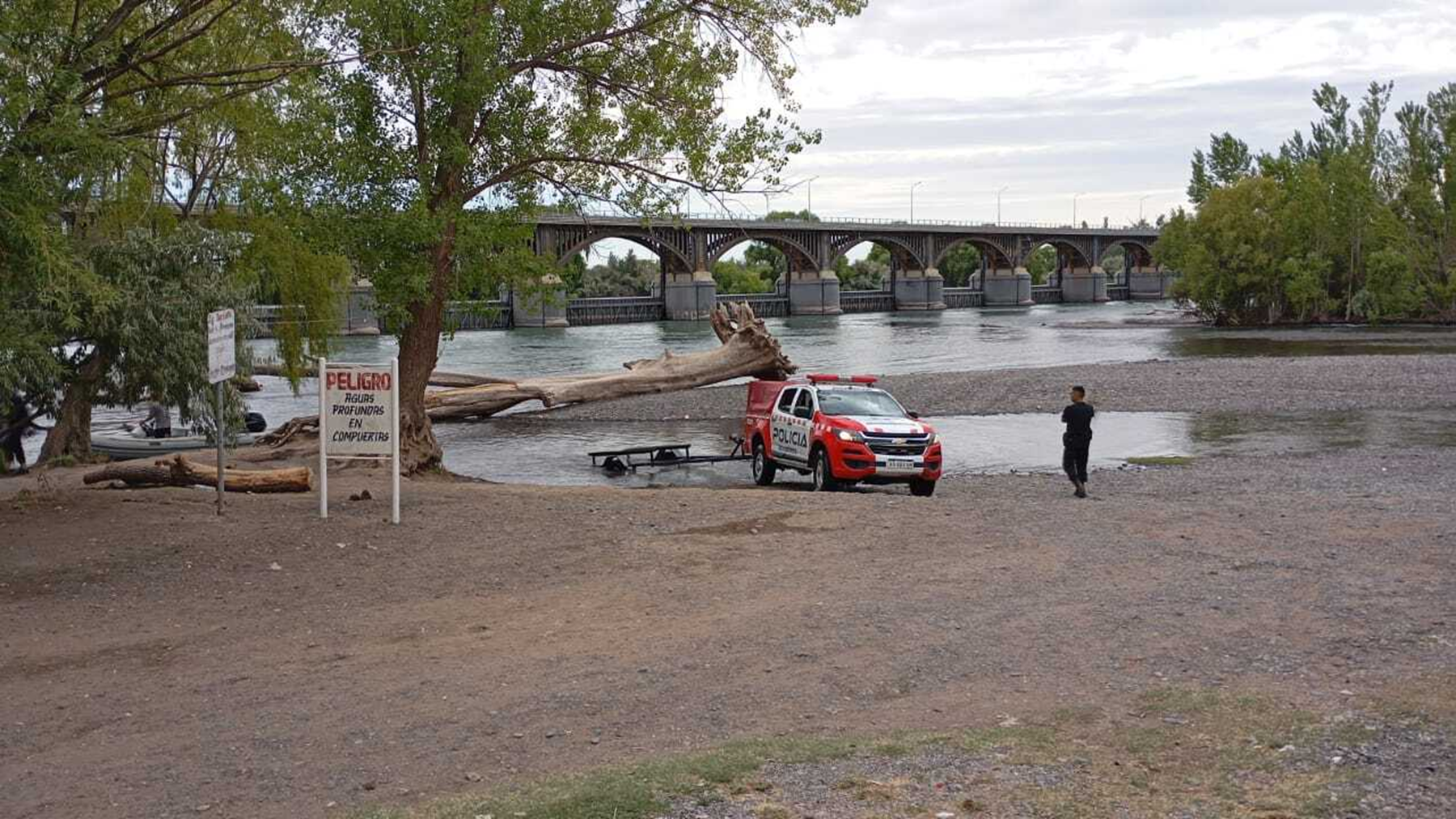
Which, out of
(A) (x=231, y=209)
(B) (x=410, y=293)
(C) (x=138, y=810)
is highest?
(A) (x=231, y=209)

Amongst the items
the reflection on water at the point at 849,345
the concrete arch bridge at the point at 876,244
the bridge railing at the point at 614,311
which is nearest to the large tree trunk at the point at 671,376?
the reflection on water at the point at 849,345

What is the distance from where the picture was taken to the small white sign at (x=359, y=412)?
14719 millimetres

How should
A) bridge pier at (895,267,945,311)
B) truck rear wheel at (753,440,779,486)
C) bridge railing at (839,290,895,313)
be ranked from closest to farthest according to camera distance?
truck rear wheel at (753,440,779,486) < bridge pier at (895,267,945,311) < bridge railing at (839,290,895,313)

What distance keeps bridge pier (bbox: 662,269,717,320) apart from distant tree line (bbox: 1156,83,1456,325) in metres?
42.5

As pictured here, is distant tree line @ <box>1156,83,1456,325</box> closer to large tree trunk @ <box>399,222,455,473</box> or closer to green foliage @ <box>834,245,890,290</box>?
large tree trunk @ <box>399,222,455,473</box>

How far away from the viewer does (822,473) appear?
64.0 feet

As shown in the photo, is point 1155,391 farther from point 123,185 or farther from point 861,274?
point 861,274

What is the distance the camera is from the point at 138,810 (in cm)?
681

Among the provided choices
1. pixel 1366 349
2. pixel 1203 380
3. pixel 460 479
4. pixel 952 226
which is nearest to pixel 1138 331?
pixel 1366 349

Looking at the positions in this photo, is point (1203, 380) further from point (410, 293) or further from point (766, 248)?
point (766, 248)

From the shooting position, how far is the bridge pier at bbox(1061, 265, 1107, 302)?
551ft

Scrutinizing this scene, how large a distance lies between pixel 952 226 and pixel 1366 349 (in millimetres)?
89673

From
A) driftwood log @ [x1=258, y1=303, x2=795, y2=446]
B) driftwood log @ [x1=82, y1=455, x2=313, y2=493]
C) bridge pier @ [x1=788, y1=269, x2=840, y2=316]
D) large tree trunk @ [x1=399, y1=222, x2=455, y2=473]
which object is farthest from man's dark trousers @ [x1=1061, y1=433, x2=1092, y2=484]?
bridge pier @ [x1=788, y1=269, x2=840, y2=316]

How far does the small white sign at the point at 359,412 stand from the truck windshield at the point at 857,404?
7.13 m
